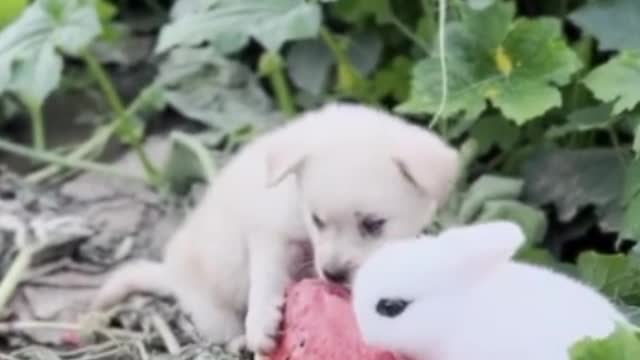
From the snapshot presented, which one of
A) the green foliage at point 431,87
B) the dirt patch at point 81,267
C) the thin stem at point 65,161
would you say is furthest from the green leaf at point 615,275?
the thin stem at point 65,161

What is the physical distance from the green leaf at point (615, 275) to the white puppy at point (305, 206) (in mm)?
165

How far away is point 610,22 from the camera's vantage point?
7.13 ft

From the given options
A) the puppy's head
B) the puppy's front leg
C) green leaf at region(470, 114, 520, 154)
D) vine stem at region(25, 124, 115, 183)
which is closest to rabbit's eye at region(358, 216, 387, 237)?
the puppy's head

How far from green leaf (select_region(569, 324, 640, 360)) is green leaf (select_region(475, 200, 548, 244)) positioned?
1.97ft

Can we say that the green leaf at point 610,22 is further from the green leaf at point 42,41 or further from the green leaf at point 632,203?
the green leaf at point 42,41

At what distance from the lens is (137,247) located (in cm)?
244

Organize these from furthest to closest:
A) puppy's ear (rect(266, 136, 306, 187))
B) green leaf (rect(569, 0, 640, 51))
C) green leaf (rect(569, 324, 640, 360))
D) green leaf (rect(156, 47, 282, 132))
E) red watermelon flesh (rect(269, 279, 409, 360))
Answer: green leaf (rect(156, 47, 282, 132)), green leaf (rect(569, 0, 640, 51)), puppy's ear (rect(266, 136, 306, 187)), red watermelon flesh (rect(269, 279, 409, 360)), green leaf (rect(569, 324, 640, 360))

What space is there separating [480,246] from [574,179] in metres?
0.61

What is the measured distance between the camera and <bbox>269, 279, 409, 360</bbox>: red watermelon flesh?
1804mm

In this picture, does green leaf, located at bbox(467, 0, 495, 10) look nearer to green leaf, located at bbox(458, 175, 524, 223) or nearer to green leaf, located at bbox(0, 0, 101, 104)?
green leaf, located at bbox(458, 175, 524, 223)

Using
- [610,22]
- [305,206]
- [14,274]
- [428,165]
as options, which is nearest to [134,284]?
[14,274]

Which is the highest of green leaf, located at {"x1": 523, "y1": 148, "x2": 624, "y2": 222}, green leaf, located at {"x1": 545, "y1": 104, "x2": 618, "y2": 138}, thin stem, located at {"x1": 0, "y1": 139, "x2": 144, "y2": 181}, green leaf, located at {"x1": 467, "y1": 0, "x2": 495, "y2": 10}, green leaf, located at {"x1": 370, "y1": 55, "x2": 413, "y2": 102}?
Answer: green leaf, located at {"x1": 467, "y1": 0, "x2": 495, "y2": 10}

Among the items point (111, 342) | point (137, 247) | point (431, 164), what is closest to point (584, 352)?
point (431, 164)

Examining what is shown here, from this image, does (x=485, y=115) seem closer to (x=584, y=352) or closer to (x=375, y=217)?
(x=375, y=217)
